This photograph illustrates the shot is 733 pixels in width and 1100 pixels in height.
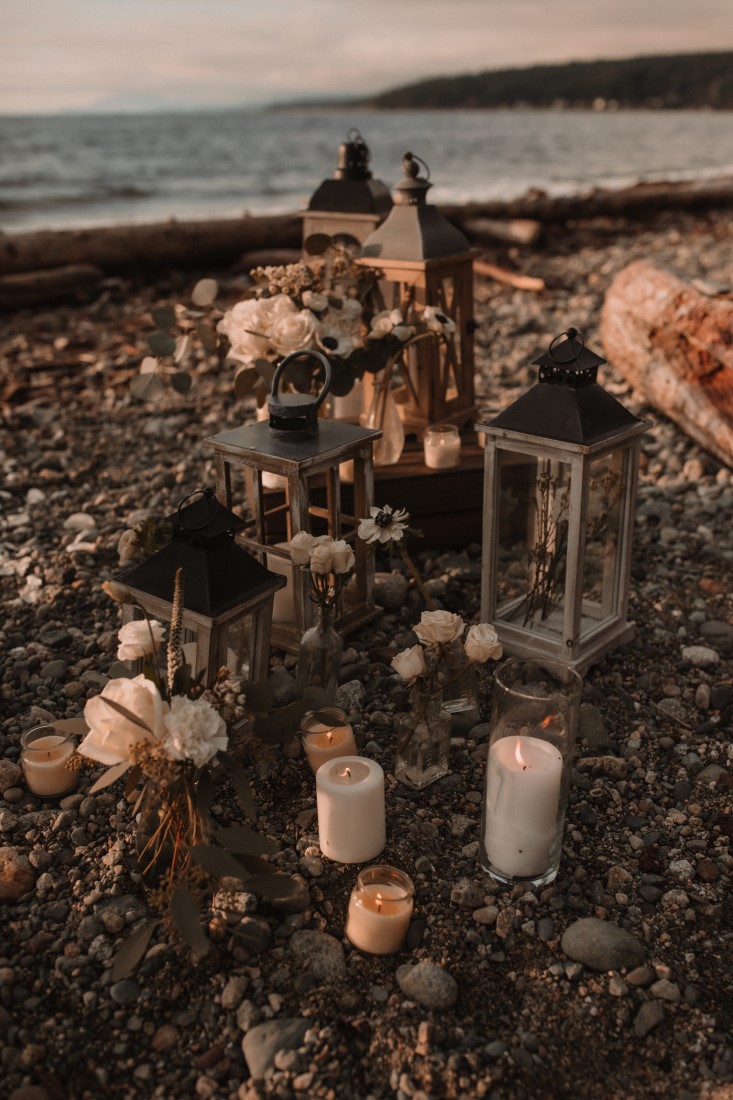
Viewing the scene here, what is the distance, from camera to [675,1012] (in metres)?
2.09

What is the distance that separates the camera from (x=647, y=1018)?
206 centimetres

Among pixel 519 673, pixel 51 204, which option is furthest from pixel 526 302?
pixel 51 204

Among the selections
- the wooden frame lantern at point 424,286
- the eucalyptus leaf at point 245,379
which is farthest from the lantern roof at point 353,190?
the eucalyptus leaf at point 245,379

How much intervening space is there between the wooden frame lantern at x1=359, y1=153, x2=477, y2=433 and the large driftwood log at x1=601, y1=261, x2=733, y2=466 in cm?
150

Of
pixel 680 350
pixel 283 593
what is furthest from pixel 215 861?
Answer: pixel 680 350

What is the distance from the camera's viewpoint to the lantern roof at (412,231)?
3.87m

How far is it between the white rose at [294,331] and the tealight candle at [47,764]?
5.10 feet

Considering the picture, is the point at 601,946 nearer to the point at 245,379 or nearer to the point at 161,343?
the point at 245,379

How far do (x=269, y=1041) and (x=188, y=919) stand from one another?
306mm

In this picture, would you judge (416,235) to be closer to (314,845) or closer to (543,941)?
(314,845)

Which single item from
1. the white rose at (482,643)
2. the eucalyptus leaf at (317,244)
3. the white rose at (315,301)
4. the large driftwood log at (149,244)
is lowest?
the white rose at (482,643)

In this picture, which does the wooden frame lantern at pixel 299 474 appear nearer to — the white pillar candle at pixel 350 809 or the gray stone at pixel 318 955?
the white pillar candle at pixel 350 809

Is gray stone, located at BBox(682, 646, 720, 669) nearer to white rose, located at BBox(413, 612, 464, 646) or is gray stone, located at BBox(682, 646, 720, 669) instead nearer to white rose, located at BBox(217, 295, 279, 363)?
white rose, located at BBox(413, 612, 464, 646)

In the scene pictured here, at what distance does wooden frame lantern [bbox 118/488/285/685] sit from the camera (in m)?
2.48
